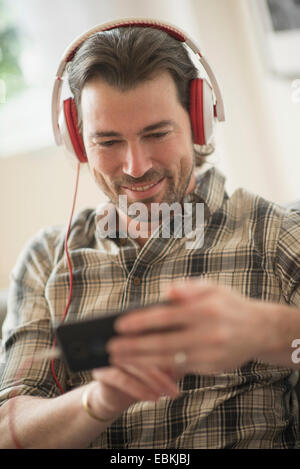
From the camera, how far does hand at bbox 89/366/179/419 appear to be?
0.64 metres

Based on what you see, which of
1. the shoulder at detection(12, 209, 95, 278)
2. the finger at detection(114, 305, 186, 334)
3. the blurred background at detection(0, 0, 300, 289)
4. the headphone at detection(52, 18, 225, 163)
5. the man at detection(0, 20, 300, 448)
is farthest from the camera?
the blurred background at detection(0, 0, 300, 289)

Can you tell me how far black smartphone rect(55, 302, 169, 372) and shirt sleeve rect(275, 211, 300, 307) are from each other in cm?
40

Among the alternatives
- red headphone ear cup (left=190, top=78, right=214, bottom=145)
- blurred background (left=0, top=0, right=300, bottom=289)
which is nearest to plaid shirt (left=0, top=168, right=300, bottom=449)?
red headphone ear cup (left=190, top=78, right=214, bottom=145)

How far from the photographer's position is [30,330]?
105 centimetres

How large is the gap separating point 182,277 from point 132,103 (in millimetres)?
352

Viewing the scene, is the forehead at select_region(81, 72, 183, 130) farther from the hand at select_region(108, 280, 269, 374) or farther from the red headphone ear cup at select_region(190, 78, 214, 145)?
the hand at select_region(108, 280, 269, 374)

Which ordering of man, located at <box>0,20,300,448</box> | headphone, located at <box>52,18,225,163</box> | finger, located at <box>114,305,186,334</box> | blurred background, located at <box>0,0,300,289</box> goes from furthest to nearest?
blurred background, located at <box>0,0,300,289</box>, headphone, located at <box>52,18,225,163</box>, man, located at <box>0,20,300,448</box>, finger, located at <box>114,305,186,334</box>

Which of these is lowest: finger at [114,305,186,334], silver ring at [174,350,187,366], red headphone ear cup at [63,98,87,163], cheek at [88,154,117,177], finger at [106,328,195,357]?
silver ring at [174,350,187,366]

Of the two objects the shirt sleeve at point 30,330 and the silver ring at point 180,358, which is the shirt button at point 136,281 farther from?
the silver ring at point 180,358

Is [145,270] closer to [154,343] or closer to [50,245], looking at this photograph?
[50,245]

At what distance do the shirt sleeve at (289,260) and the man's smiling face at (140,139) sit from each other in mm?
236

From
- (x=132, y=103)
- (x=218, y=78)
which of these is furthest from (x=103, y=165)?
(x=218, y=78)

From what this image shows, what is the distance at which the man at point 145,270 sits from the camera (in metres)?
0.89
